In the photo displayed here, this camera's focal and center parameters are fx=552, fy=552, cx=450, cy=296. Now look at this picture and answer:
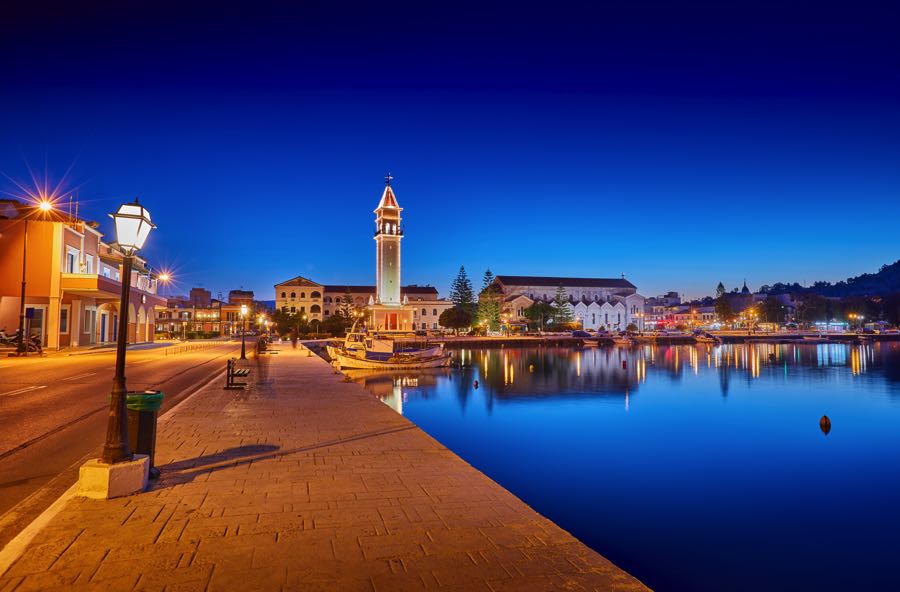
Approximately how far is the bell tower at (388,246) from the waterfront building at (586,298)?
3273 cm

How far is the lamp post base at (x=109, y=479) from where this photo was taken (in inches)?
241

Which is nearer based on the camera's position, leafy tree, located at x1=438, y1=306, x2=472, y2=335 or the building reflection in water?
the building reflection in water

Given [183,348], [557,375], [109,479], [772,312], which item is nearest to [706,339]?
[557,375]

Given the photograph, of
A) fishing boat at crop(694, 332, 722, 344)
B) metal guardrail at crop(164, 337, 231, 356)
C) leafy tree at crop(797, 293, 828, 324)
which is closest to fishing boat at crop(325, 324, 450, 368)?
metal guardrail at crop(164, 337, 231, 356)

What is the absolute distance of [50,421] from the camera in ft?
37.6

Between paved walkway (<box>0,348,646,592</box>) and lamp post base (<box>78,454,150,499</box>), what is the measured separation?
144 millimetres

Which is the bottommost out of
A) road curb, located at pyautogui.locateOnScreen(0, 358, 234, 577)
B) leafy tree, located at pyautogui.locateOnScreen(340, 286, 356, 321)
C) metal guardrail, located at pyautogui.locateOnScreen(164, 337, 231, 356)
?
road curb, located at pyautogui.locateOnScreen(0, 358, 234, 577)

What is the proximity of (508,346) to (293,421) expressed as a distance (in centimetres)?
6875

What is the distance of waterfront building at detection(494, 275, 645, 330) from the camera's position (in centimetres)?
11706

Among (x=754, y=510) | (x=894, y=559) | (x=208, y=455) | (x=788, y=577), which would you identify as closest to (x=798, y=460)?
(x=754, y=510)

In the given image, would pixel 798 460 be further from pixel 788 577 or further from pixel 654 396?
pixel 654 396

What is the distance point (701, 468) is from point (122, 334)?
47.5ft

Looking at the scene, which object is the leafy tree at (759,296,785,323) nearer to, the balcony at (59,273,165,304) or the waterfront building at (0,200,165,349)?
the waterfront building at (0,200,165,349)

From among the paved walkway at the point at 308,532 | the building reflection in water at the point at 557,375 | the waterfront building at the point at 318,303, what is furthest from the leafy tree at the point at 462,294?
the paved walkway at the point at 308,532
